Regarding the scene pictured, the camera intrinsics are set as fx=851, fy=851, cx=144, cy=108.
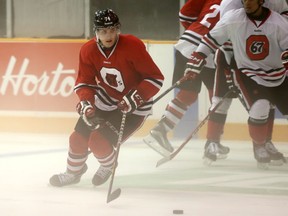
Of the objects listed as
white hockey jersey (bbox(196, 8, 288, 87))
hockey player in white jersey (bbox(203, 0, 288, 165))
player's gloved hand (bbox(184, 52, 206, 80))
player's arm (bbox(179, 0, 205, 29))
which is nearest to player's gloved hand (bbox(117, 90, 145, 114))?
player's gloved hand (bbox(184, 52, 206, 80))

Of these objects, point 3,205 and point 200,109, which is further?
point 200,109

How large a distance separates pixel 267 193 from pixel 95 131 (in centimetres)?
71

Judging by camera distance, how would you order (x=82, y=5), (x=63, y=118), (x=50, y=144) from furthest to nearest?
(x=82, y=5) → (x=63, y=118) → (x=50, y=144)

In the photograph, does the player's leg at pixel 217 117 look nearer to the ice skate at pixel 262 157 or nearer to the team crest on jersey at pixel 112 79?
the ice skate at pixel 262 157

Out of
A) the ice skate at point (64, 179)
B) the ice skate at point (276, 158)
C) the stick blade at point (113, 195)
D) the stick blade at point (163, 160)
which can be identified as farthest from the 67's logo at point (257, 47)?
the stick blade at point (113, 195)

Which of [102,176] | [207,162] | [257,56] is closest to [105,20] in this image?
[102,176]

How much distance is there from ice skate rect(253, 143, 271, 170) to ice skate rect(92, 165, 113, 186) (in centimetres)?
83

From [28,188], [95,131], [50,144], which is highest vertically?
[95,131]

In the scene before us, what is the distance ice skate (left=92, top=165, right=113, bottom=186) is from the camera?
3398 mm

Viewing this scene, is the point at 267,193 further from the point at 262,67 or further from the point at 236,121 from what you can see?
the point at 236,121

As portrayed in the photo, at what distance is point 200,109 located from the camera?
4984 mm

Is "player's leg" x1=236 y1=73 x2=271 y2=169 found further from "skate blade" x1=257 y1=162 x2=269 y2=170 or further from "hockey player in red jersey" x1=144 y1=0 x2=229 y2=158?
"hockey player in red jersey" x1=144 y1=0 x2=229 y2=158

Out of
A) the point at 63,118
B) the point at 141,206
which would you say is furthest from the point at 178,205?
the point at 63,118

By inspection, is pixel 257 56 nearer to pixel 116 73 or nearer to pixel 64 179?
pixel 116 73
